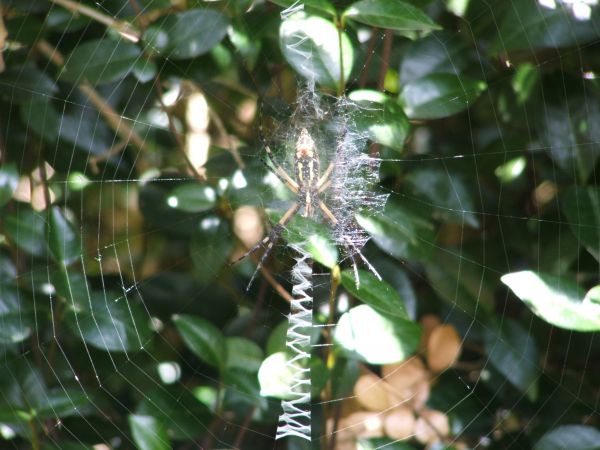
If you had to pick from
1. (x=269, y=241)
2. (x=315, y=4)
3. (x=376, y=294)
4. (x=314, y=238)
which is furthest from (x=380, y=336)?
(x=315, y=4)

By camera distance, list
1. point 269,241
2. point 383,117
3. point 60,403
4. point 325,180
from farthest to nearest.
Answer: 1. point 325,180
2. point 269,241
3. point 60,403
4. point 383,117

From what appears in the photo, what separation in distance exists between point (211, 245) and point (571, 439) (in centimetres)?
72

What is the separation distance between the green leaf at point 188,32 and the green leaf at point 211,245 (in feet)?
1.05

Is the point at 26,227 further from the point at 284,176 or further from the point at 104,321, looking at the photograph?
the point at 284,176

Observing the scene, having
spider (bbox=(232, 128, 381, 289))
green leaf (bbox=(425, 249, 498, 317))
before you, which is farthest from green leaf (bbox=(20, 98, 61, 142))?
green leaf (bbox=(425, 249, 498, 317))

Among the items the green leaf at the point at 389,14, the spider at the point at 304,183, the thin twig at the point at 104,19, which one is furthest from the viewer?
the spider at the point at 304,183

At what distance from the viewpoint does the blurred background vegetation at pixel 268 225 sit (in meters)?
1.08

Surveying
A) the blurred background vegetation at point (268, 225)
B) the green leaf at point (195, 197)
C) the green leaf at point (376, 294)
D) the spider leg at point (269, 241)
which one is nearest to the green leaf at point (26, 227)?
the blurred background vegetation at point (268, 225)

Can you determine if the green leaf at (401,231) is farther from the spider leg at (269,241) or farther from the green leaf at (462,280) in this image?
the spider leg at (269,241)

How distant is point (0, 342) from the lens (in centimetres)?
120

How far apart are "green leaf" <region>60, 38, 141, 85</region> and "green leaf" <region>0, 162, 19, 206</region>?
0.72ft

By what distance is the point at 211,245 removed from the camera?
4.21 ft

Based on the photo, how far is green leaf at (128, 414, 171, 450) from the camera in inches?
43.4

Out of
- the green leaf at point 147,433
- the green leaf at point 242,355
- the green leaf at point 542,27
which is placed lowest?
the green leaf at point 147,433
